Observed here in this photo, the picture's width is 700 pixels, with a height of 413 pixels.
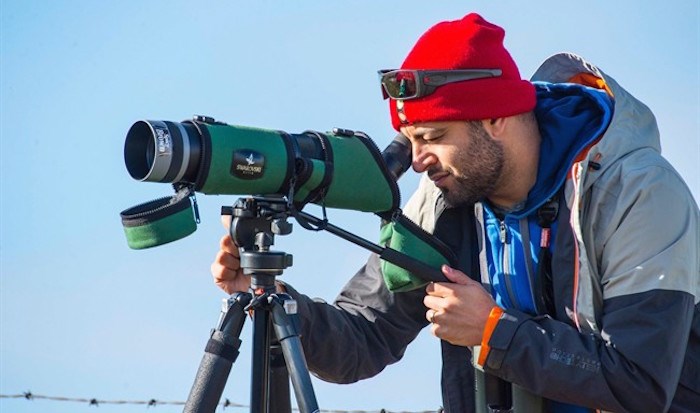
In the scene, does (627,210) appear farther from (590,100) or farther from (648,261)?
(590,100)

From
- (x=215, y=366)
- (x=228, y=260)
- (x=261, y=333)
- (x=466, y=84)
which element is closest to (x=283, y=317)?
(x=261, y=333)

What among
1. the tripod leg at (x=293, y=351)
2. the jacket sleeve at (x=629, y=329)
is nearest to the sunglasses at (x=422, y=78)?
the jacket sleeve at (x=629, y=329)

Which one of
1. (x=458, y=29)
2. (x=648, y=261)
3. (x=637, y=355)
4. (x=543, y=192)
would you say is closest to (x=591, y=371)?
(x=637, y=355)

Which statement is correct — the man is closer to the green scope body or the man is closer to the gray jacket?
the gray jacket

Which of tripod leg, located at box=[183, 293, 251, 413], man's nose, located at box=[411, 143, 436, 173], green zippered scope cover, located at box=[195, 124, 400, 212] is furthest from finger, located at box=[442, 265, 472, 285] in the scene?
tripod leg, located at box=[183, 293, 251, 413]

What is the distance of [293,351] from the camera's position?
3.10 meters

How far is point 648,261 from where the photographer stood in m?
3.45

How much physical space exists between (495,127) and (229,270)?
37.6 inches

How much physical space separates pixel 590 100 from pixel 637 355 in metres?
0.84

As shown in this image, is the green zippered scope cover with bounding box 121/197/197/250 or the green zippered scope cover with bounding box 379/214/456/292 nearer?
the green zippered scope cover with bounding box 121/197/197/250

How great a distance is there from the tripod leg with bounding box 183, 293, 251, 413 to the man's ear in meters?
1.10

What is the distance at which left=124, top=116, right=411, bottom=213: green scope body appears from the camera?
3129 millimetres

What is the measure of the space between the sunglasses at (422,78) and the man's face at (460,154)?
0.11 metres

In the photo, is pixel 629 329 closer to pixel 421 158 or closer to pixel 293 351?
pixel 421 158
